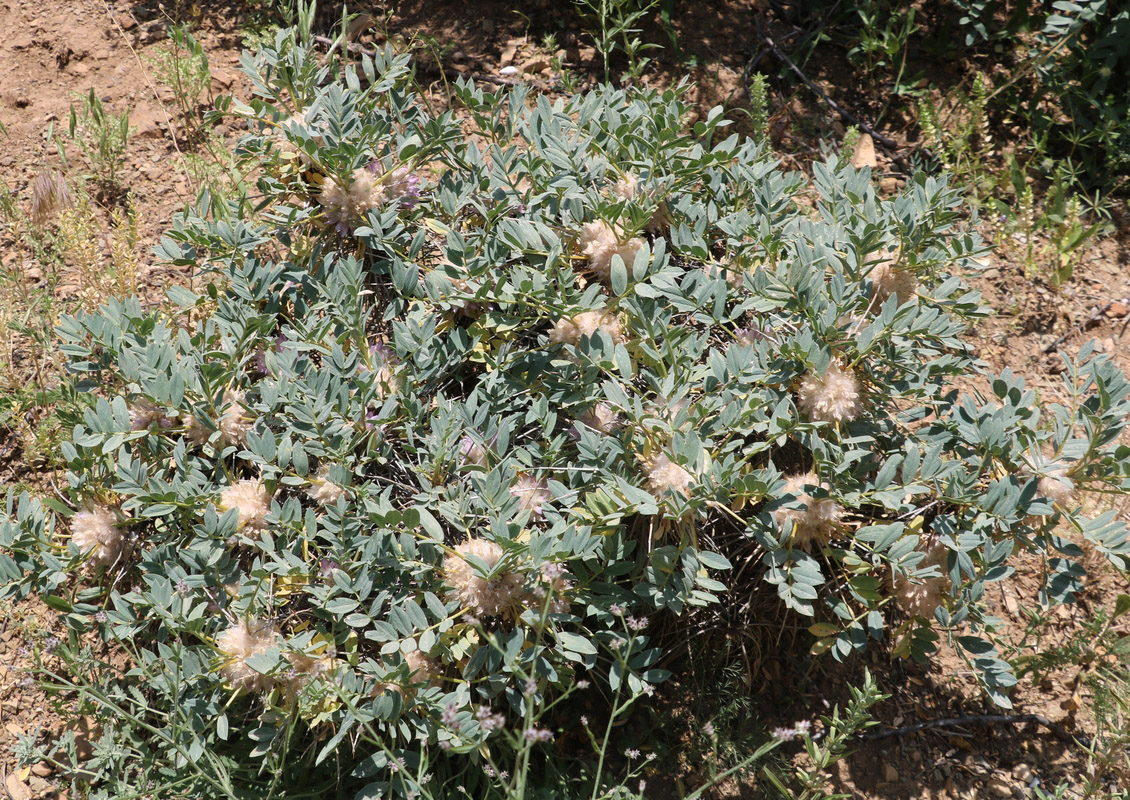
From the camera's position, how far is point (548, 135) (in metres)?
2.32

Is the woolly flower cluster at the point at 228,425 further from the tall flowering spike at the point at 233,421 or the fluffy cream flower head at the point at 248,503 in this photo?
the fluffy cream flower head at the point at 248,503

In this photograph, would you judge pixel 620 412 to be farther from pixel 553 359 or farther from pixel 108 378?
pixel 108 378

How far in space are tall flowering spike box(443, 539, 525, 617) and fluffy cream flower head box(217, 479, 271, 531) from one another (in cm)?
48

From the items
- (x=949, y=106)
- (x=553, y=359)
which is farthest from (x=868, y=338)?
(x=949, y=106)

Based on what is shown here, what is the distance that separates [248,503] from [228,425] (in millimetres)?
216

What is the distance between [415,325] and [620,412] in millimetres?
556

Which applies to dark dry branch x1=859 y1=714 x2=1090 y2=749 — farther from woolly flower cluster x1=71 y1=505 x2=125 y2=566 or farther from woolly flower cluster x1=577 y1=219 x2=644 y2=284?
woolly flower cluster x1=71 y1=505 x2=125 y2=566

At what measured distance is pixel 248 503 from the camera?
204cm

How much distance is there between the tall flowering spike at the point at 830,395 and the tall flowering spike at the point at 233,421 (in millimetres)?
1320

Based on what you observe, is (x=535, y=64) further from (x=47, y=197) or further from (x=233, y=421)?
(x=233, y=421)

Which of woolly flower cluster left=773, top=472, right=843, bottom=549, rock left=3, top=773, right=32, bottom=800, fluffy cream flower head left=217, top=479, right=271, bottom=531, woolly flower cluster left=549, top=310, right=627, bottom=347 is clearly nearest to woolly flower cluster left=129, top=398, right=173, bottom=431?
fluffy cream flower head left=217, top=479, right=271, bottom=531

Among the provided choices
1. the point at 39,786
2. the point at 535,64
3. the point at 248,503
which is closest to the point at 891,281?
the point at 248,503

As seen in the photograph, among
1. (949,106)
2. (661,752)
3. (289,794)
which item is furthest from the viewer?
(949,106)

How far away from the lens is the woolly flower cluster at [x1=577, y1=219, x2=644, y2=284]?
7.13 ft
